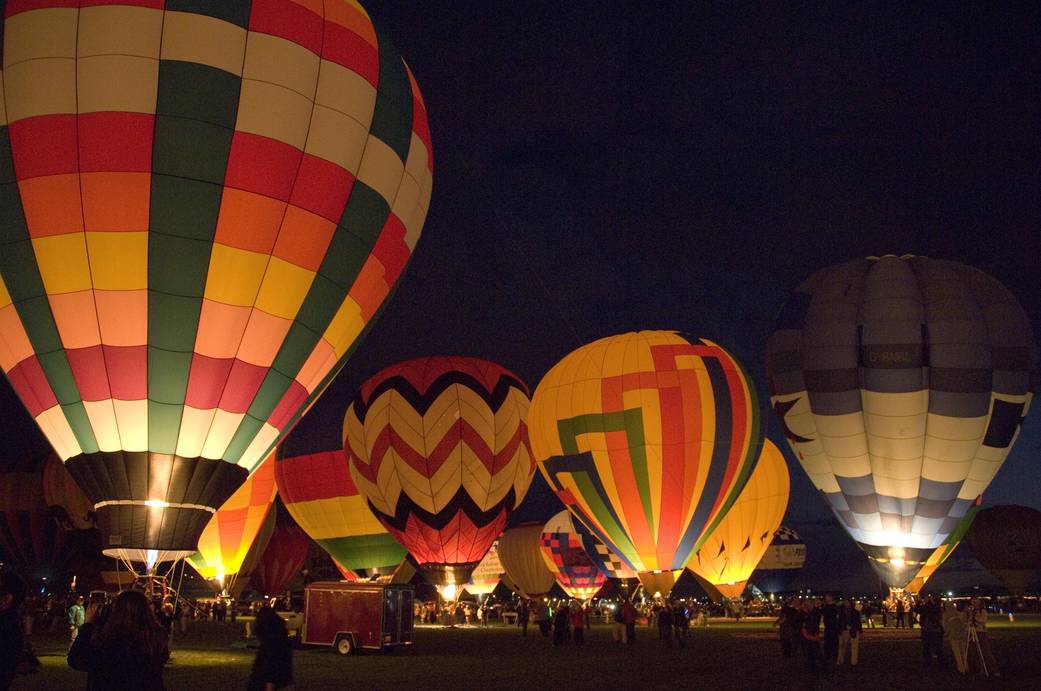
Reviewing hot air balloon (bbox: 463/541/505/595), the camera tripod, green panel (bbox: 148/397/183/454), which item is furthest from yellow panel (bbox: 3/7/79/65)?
hot air balloon (bbox: 463/541/505/595)

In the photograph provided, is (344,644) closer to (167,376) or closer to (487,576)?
(167,376)

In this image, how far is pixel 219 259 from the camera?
1072 cm

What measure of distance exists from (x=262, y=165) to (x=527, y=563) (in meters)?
33.0

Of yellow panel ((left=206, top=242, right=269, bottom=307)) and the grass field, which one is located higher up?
yellow panel ((left=206, top=242, right=269, bottom=307))

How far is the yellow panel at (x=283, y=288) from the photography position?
36.3ft

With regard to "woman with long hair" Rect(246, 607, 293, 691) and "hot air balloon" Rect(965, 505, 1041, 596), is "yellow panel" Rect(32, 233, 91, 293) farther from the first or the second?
"hot air balloon" Rect(965, 505, 1041, 596)

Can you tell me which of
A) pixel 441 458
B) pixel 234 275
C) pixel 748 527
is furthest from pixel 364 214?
pixel 748 527

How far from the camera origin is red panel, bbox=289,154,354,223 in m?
11.2

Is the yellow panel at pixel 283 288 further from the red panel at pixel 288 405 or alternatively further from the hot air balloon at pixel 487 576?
the hot air balloon at pixel 487 576

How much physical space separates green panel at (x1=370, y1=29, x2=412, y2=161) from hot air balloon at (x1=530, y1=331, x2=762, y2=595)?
30.0ft

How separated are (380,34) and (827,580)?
169106mm

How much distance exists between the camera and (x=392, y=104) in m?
→ 12.4

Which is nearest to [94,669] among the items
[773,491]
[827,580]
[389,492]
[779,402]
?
[389,492]

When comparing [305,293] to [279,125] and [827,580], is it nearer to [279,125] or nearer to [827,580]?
[279,125]
